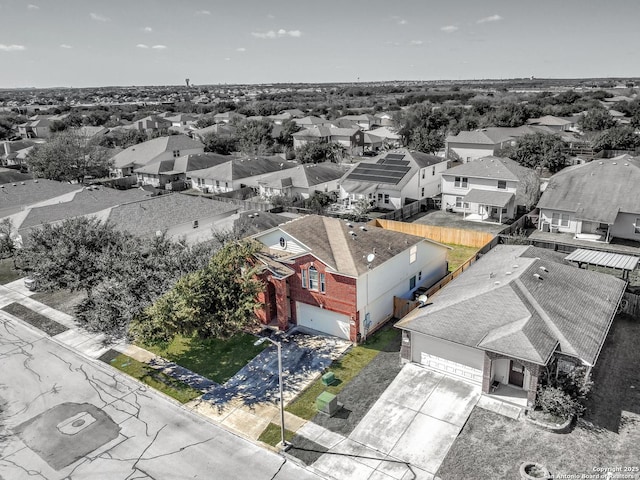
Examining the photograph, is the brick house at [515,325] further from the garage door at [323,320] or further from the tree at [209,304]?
the tree at [209,304]

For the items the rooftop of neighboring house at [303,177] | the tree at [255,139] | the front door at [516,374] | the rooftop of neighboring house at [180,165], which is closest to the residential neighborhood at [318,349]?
the front door at [516,374]

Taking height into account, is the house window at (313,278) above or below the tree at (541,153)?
below

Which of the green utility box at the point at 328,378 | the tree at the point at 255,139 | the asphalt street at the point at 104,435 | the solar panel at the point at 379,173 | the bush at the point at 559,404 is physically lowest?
the asphalt street at the point at 104,435

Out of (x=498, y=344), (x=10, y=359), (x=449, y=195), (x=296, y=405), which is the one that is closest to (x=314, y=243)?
(x=296, y=405)

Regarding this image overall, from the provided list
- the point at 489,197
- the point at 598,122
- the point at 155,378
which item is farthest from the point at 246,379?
the point at 598,122

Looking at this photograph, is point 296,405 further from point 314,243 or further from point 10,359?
point 10,359

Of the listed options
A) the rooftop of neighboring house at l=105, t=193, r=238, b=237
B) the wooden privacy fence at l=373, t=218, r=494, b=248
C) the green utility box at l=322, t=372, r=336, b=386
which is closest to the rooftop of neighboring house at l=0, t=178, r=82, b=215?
the rooftop of neighboring house at l=105, t=193, r=238, b=237

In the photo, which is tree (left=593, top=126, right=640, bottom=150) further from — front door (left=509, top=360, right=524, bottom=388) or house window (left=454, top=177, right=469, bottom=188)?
front door (left=509, top=360, right=524, bottom=388)
